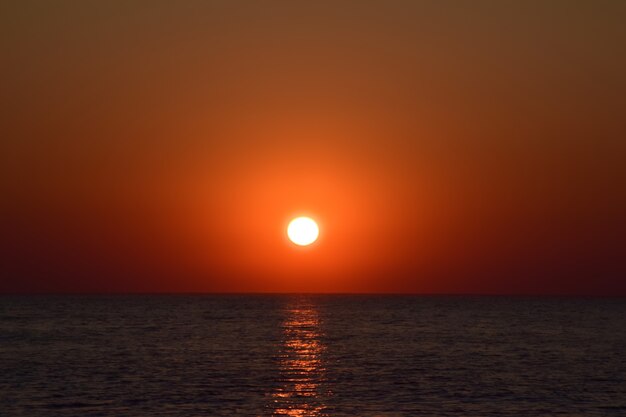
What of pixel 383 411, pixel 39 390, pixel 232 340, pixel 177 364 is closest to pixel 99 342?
pixel 232 340

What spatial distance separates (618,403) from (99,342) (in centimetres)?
6103

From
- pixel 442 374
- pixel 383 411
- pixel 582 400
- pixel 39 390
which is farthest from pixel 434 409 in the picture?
pixel 39 390

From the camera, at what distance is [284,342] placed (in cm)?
10181

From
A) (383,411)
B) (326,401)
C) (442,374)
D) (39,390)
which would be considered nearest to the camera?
(383,411)

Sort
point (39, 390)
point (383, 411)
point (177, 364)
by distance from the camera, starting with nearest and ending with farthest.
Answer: point (383, 411), point (39, 390), point (177, 364)

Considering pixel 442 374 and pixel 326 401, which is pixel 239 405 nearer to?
pixel 326 401

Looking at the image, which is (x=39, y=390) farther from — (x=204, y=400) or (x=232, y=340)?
(x=232, y=340)

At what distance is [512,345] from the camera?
99.6 metres

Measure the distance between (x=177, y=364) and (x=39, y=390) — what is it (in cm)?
1802

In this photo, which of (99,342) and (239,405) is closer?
(239,405)

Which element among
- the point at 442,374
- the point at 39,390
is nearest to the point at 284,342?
the point at 442,374

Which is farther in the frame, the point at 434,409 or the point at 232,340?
the point at 232,340

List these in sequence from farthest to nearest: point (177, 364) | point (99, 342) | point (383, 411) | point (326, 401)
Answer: point (99, 342) < point (177, 364) < point (326, 401) < point (383, 411)

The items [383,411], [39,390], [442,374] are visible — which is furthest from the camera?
[442,374]
